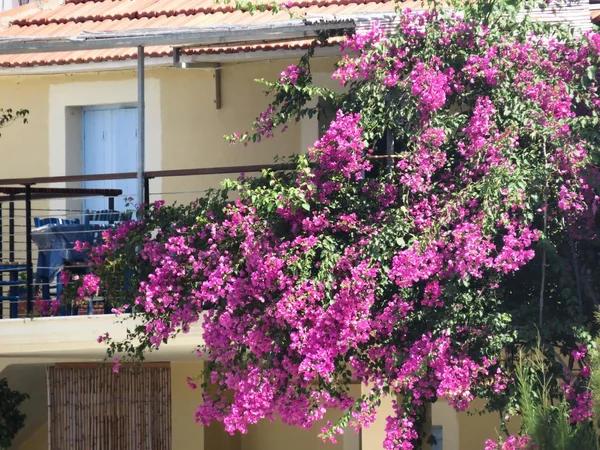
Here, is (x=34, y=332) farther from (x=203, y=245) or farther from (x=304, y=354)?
(x=304, y=354)

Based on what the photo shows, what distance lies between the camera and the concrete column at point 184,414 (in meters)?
14.9

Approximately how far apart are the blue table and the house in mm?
1595

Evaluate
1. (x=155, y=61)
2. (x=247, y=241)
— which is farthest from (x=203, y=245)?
(x=155, y=61)

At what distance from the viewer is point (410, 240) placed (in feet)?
31.5

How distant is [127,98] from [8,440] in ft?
13.8

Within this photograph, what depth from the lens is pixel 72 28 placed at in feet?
48.8

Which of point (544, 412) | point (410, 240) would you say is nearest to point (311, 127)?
point (410, 240)

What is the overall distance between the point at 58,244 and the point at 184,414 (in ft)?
12.4

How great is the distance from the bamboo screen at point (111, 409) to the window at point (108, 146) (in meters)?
2.05

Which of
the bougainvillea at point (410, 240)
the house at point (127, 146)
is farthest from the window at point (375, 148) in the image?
the house at point (127, 146)

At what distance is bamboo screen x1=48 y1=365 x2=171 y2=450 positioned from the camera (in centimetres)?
1505

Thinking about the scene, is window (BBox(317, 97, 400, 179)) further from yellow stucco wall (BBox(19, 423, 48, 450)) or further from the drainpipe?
yellow stucco wall (BBox(19, 423, 48, 450))

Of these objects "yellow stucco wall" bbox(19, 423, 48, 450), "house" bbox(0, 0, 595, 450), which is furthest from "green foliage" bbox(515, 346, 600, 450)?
"yellow stucco wall" bbox(19, 423, 48, 450)

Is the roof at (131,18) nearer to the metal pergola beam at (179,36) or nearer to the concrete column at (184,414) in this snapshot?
the metal pergola beam at (179,36)
